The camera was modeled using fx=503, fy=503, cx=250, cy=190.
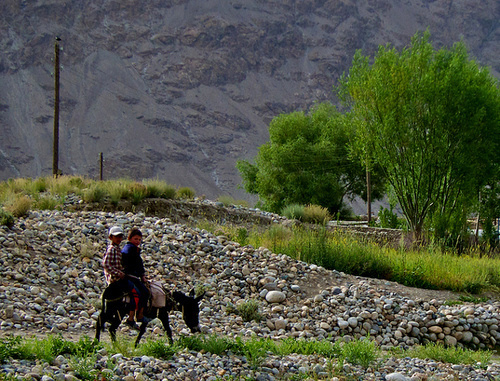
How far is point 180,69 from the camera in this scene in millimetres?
96438

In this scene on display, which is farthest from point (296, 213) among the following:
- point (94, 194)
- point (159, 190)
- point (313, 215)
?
point (94, 194)

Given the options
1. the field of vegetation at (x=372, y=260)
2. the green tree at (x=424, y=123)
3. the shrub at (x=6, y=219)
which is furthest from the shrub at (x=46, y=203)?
the green tree at (x=424, y=123)

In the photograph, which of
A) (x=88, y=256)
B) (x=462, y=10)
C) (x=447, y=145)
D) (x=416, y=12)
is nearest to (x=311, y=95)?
(x=416, y=12)

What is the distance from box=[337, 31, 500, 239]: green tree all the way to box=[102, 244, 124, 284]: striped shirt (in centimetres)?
1343

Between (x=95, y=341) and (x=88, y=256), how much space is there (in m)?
4.79

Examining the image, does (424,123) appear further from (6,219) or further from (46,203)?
(6,219)

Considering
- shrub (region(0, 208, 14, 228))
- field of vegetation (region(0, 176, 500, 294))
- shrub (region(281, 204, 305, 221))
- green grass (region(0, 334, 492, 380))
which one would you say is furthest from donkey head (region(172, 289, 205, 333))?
shrub (region(281, 204, 305, 221))

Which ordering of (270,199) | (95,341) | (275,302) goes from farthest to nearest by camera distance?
1. (270,199)
2. (275,302)
3. (95,341)

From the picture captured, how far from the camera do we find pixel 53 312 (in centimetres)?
791

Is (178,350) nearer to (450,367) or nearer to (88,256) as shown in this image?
(450,367)

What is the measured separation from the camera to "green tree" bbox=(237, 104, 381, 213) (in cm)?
3328

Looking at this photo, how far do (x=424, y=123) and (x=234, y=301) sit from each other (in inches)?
446

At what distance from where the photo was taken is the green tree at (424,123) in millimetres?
17578

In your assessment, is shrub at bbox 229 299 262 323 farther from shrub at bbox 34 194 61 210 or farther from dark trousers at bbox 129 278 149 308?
shrub at bbox 34 194 61 210
